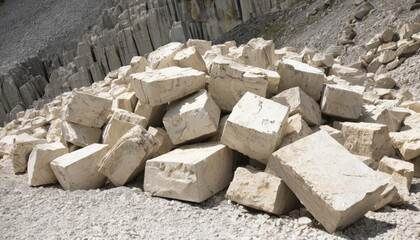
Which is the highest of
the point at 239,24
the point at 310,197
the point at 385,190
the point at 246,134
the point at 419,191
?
the point at 246,134

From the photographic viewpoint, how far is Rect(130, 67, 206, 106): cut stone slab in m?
6.46

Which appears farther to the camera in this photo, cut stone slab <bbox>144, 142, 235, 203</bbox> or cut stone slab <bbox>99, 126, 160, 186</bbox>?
cut stone slab <bbox>99, 126, 160, 186</bbox>

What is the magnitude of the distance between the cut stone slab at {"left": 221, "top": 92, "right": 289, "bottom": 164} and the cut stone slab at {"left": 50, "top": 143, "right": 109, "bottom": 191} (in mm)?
2050

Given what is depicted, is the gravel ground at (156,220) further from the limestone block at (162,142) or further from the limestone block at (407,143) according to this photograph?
the limestone block at (162,142)

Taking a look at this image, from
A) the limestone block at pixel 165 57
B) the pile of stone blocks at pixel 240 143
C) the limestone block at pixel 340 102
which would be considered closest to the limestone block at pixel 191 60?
the pile of stone blocks at pixel 240 143

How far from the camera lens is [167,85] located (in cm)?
647

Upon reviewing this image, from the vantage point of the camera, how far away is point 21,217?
601 cm

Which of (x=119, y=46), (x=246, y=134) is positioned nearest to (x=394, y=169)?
(x=246, y=134)

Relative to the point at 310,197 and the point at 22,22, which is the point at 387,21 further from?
the point at 22,22

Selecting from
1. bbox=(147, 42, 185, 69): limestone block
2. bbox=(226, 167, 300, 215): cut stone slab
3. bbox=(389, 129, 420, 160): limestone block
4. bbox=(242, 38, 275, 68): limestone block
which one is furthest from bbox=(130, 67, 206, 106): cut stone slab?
bbox=(389, 129, 420, 160): limestone block

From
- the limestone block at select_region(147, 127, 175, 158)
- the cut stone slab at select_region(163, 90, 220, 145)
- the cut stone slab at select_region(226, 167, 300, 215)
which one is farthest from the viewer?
the limestone block at select_region(147, 127, 175, 158)

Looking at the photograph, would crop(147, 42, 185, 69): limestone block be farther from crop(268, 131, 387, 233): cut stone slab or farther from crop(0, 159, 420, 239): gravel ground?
crop(268, 131, 387, 233): cut stone slab

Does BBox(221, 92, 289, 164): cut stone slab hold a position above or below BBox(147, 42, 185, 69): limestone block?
below

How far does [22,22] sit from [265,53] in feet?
135
